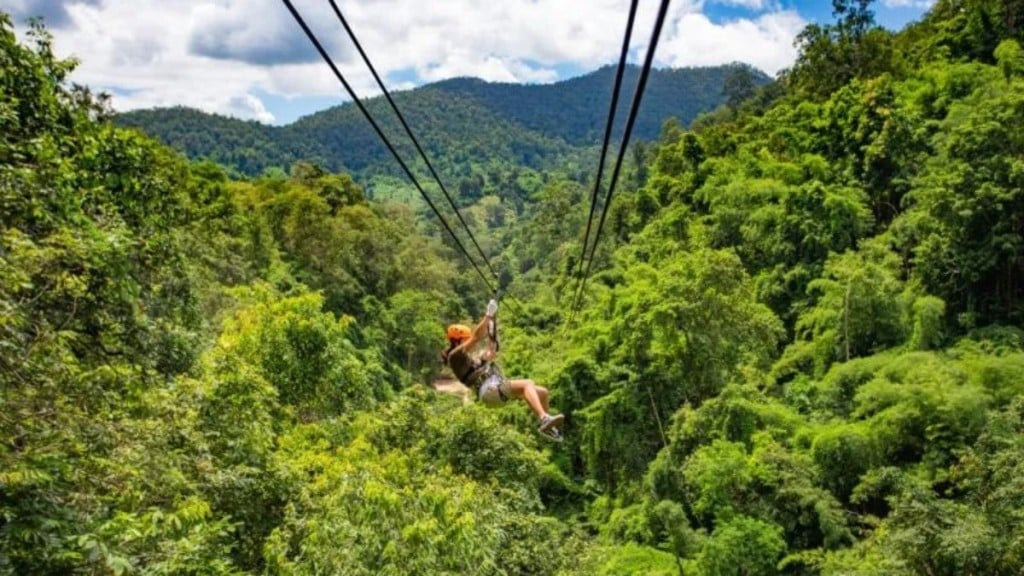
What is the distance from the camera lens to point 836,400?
15.3m

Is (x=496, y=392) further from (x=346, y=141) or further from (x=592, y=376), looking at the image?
(x=346, y=141)

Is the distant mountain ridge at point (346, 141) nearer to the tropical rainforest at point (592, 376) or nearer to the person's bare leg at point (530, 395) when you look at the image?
the tropical rainforest at point (592, 376)

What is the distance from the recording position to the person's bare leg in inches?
245

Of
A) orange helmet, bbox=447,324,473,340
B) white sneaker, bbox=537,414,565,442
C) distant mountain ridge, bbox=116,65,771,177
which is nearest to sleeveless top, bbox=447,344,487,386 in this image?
orange helmet, bbox=447,324,473,340

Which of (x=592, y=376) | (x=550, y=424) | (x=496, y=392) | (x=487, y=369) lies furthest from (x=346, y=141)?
(x=550, y=424)

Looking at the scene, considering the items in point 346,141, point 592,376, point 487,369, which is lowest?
point 592,376

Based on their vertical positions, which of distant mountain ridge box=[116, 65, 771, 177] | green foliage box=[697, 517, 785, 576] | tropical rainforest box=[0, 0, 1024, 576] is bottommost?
green foliage box=[697, 517, 785, 576]

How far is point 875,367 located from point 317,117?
652 ft

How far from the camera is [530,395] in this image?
6.32 metres

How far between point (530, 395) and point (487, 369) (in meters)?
0.83

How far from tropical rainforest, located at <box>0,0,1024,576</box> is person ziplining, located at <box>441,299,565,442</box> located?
1633mm

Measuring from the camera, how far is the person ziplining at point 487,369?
6406 millimetres

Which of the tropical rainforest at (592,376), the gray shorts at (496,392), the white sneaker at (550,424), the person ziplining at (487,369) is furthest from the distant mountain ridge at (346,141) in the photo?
the white sneaker at (550,424)

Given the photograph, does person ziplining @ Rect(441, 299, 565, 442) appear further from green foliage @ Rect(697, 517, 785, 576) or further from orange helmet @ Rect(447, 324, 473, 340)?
green foliage @ Rect(697, 517, 785, 576)
